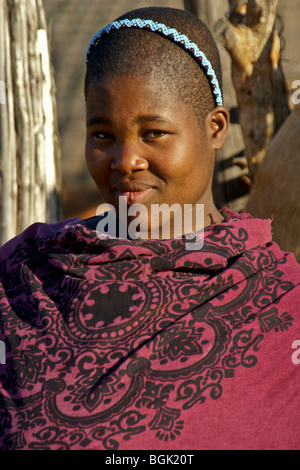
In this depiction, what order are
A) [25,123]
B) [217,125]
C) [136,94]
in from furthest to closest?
[25,123] → [217,125] → [136,94]

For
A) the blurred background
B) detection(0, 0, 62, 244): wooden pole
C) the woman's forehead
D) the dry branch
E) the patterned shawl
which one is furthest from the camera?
the blurred background

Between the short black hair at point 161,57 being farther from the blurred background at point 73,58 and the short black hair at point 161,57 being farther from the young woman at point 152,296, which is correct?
the blurred background at point 73,58

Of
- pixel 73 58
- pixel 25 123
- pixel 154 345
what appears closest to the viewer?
pixel 154 345

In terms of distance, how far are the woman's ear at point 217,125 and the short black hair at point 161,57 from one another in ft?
0.08

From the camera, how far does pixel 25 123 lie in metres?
3.87

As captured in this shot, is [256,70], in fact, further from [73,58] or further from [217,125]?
[73,58]

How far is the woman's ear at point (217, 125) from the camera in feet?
6.27

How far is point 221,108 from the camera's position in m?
1.93

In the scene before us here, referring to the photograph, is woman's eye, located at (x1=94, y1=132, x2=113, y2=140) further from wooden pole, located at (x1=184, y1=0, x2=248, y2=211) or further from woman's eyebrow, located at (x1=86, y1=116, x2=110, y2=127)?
wooden pole, located at (x1=184, y1=0, x2=248, y2=211)

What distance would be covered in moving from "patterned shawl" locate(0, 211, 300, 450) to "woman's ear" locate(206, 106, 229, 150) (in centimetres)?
29

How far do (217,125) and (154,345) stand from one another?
2.51ft

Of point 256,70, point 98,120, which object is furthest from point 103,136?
point 256,70

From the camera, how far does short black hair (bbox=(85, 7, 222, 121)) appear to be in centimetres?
174

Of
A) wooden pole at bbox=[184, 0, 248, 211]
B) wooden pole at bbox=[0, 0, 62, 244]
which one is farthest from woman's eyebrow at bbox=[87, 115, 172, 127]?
wooden pole at bbox=[184, 0, 248, 211]
